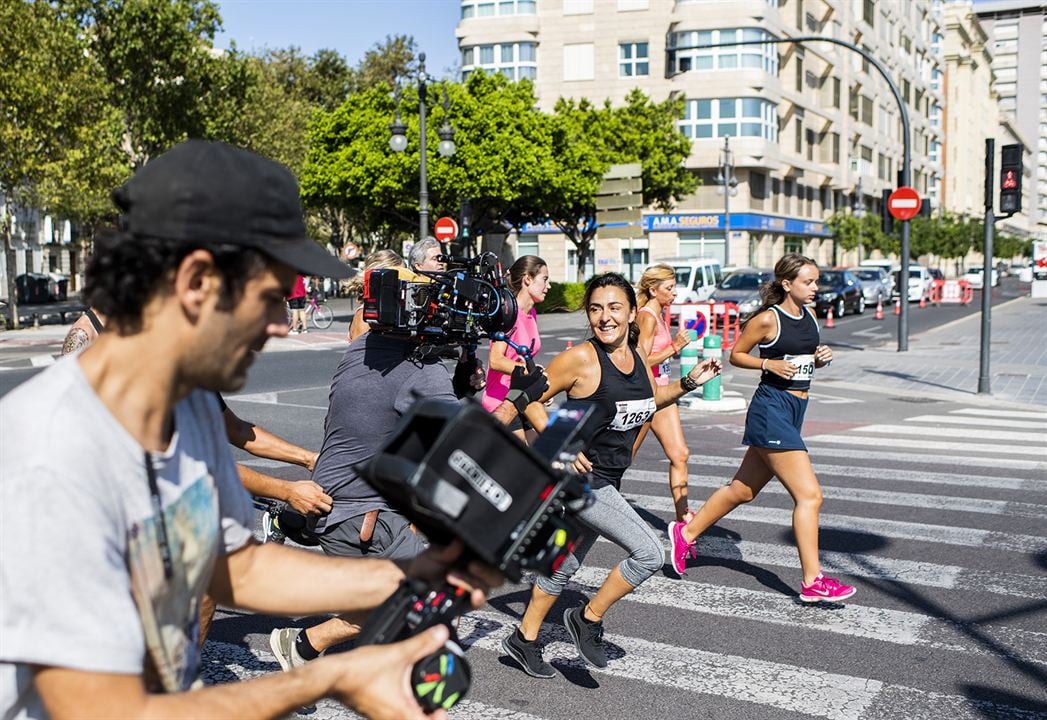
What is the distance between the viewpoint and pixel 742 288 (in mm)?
31594

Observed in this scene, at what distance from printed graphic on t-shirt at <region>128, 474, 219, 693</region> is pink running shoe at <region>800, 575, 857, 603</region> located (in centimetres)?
457

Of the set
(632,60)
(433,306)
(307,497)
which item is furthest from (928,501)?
(632,60)

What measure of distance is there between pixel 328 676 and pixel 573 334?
26877 mm

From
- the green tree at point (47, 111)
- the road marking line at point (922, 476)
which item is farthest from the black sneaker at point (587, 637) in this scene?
the green tree at point (47, 111)

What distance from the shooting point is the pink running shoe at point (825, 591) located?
5816 millimetres

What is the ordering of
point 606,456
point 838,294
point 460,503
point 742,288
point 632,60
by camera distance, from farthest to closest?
1. point 632,60
2. point 838,294
3. point 742,288
4. point 606,456
5. point 460,503

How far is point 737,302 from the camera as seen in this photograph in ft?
98.4

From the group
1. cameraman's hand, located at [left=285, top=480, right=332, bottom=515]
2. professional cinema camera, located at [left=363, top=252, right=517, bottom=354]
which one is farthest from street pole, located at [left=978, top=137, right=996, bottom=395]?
cameraman's hand, located at [left=285, top=480, right=332, bottom=515]

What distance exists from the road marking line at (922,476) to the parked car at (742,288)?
1968cm

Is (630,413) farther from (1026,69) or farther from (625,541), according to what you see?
(1026,69)

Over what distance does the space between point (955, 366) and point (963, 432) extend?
8158 millimetres

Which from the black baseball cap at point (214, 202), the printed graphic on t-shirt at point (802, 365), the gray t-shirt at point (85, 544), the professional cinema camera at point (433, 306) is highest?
the black baseball cap at point (214, 202)

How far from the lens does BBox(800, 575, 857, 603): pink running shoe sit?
5816mm

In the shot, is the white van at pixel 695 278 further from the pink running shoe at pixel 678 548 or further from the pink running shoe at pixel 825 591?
the pink running shoe at pixel 825 591
